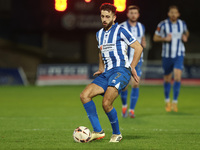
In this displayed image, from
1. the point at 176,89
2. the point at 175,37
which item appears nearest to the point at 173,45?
the point at 175,37

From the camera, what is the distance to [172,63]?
1055 cm

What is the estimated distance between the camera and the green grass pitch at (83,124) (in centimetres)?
598

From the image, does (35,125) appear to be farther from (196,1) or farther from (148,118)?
(196,1)

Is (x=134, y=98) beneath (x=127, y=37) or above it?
beneath

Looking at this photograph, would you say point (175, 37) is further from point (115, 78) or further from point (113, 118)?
point (113, 118)

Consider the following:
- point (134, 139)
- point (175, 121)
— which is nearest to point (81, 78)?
point (175, 121)

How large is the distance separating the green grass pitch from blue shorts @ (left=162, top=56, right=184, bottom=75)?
0.96 m

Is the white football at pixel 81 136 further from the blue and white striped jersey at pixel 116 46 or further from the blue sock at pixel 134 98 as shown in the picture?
the blue sock at pixel 134 98

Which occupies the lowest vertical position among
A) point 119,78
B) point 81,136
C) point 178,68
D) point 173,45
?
point 81,136

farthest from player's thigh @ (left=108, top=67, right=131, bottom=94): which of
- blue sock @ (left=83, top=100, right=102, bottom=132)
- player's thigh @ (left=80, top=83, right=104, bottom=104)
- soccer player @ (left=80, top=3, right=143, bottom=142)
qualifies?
blue sock @ (left=83, top=100, right=102, bottom=132)

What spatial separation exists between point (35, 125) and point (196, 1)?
1627 centimetres

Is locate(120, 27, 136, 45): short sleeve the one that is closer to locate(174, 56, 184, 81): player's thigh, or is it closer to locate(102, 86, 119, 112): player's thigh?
locate(102, 86, 119, 112): player's thigh

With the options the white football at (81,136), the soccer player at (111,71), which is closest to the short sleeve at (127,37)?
the soccer player at (111,71)

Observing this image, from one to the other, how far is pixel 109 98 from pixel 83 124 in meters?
2.26
